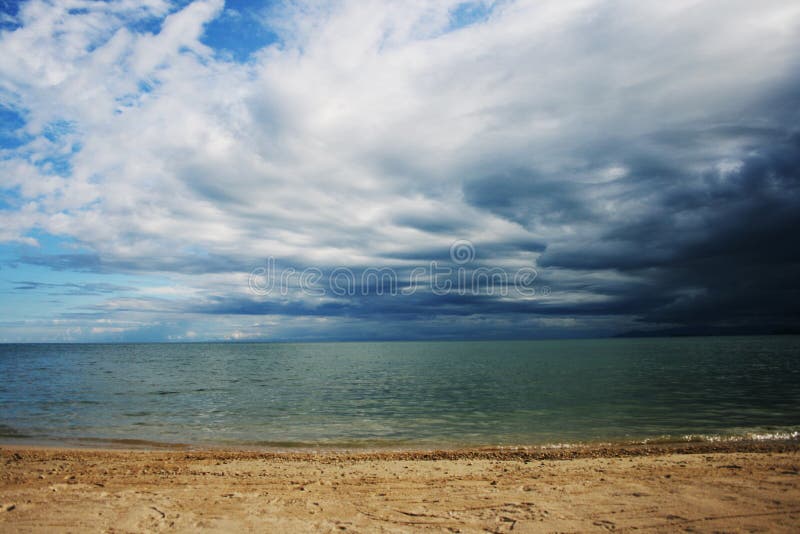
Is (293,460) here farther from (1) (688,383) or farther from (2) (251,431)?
(1) (688,383)

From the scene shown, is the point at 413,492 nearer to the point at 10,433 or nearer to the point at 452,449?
the point at 452,449

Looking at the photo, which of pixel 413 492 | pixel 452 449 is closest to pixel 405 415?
pixel 452 449

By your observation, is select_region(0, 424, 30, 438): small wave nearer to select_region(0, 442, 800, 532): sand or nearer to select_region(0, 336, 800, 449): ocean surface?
select_region(0, 336, 800, 449): ocean surface

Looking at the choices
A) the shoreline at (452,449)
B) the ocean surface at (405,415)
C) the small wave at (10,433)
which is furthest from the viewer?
the small wave at (10,433)

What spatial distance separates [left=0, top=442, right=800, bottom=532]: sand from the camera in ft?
30.2

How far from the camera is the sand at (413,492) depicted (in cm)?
922

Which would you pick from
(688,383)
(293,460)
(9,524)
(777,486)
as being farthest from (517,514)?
(688,383)

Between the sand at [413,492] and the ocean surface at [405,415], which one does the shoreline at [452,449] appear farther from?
the ocean surface at [405,415]

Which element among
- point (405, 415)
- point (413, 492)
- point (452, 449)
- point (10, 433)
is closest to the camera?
point (413, 492)

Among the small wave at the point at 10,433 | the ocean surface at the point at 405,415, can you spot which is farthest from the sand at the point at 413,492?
the small wave at the point at 10,433

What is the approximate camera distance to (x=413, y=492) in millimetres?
11312

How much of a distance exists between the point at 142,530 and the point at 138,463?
→ 6.86 metres

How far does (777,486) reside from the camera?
10734mm

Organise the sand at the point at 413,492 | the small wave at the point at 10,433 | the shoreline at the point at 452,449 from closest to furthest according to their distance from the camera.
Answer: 1. the sand at the point at 413,492
2. the shoreline at the point at 452,449
3. the small wave at the point at 10,433
